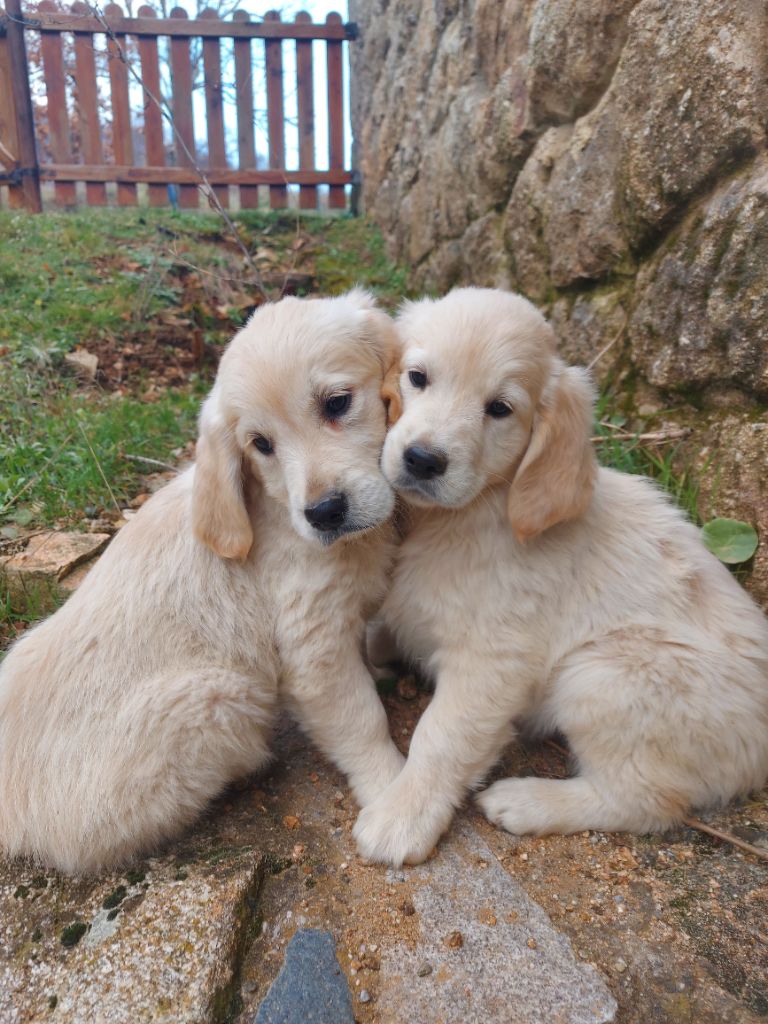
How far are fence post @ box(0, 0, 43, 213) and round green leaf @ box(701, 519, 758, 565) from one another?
10.4 metres

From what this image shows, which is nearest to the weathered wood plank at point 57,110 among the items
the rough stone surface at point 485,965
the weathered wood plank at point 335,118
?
the weathered wood plank at point 335,118

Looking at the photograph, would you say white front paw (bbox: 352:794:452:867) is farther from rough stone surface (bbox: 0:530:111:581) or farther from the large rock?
the large rock

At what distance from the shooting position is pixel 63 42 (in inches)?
396

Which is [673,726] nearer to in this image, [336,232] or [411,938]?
[411,938]

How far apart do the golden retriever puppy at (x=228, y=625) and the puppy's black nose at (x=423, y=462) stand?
0.46 feet

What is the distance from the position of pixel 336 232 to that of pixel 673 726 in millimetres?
8299

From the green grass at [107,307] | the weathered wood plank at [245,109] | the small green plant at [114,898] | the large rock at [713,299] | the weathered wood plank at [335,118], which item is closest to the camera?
the small green plant at [114,898]

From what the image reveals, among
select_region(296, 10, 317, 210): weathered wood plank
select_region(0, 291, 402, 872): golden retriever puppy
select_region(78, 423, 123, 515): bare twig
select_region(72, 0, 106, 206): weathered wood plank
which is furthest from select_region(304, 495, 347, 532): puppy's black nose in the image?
select_region(72, 0, 106, 206): weathered wood plank

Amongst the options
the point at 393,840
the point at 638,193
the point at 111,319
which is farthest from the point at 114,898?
the point at 111,319

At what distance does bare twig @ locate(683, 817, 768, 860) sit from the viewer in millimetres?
2432

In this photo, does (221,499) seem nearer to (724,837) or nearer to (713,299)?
(724,837)

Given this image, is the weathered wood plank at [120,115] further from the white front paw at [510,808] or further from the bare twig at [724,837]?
the bare twig at [724,837]

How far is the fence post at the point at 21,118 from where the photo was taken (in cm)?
957

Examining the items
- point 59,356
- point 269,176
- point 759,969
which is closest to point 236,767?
point 759,969
